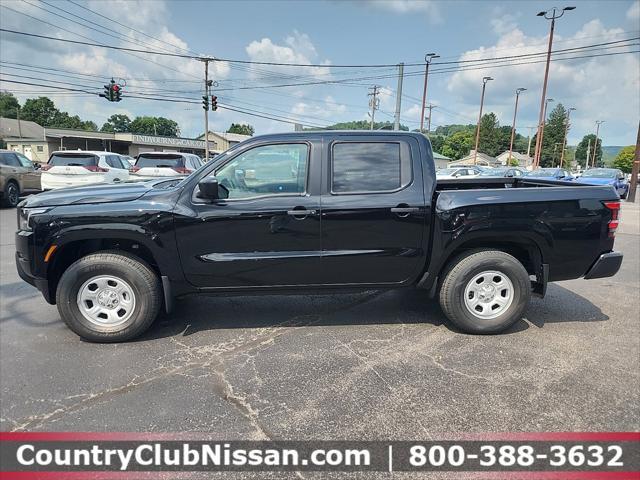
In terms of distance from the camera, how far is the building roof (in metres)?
62.7

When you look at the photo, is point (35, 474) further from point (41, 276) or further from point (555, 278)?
point (555, 278)

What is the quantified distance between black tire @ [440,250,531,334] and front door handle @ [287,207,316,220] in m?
1.45

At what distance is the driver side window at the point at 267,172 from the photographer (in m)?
3.77

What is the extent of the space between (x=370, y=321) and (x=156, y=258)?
2.16m

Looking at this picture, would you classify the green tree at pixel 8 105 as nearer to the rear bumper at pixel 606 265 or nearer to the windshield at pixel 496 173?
the windshield at pixel 496 173

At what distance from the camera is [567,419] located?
→ 2.74 metres

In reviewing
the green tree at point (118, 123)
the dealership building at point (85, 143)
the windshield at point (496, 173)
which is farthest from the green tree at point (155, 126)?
the windshield at point (496, 173)

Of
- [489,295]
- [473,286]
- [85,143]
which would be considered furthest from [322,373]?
[85,143]

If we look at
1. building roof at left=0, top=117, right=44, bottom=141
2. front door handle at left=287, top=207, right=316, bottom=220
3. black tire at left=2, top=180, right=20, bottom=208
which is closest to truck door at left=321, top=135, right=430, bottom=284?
front door handle at left=287, top=207, right=316, bottom=220

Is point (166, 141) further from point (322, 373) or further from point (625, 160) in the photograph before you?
point (625, 160)

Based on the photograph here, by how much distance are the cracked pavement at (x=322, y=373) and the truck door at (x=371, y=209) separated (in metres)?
0.68

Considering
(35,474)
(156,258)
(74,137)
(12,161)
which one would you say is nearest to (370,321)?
(156,258)

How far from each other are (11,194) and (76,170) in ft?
8.58

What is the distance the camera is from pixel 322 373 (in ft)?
10.9
